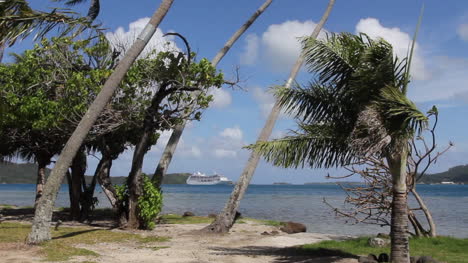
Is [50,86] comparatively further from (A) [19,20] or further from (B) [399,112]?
(B) [399,112]

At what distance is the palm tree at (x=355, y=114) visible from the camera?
8.39 m

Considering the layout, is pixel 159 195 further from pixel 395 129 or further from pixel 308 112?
pixel 395 129

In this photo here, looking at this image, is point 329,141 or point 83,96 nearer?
point 329,141

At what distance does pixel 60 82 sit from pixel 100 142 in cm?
332

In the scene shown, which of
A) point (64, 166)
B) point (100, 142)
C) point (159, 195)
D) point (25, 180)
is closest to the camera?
point (64, 166)

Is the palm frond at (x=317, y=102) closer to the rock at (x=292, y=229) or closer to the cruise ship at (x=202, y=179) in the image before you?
the rock at (x=292, y=229)

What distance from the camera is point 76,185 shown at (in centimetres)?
1912

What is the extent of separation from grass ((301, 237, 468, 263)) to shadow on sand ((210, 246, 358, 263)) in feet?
1.08

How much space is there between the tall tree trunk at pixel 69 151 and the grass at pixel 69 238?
0.48 metres

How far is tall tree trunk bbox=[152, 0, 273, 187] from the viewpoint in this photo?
17.8m

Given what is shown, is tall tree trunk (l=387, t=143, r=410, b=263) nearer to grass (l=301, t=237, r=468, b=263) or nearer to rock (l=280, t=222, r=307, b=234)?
grass (l=301, t=237, r=468, b=263)

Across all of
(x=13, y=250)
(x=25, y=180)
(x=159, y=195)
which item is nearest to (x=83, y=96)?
(x=159, y=195)

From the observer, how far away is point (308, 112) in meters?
10.1

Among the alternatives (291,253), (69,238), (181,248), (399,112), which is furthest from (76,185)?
(399,112)
